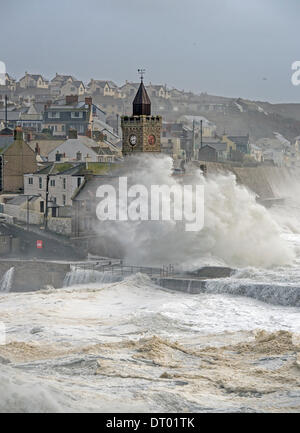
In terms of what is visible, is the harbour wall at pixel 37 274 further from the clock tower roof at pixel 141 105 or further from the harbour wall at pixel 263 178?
the harbour wall at pixel 263 178

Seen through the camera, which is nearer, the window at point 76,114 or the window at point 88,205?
the window at point 88,205

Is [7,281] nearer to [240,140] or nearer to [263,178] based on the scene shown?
[263,178]

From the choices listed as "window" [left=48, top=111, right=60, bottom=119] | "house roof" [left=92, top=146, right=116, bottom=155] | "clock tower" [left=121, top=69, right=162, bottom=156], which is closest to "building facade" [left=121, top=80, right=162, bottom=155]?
"clock tower" [left=121, top=69, right=162, bottom=156]

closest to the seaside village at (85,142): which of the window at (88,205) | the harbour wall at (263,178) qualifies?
the window at (88,205)

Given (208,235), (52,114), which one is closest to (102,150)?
(208,235)

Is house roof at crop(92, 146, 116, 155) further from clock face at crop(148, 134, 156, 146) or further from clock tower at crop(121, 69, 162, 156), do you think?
clock face at crop(148, 134, 156, 146)
